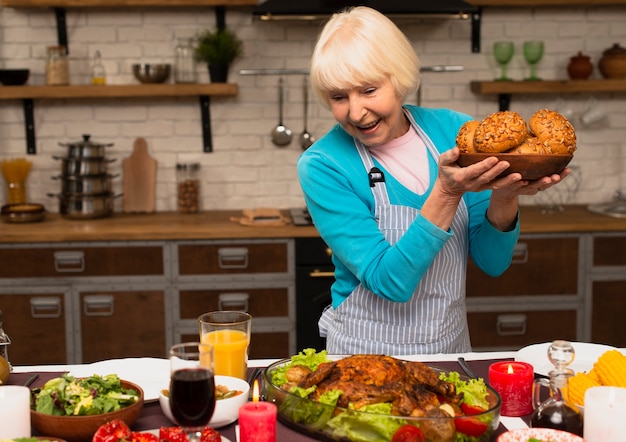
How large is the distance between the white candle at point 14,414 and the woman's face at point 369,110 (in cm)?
103

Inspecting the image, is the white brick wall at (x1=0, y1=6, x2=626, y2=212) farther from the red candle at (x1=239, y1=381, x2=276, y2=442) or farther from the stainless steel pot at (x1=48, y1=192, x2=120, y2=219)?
the red candle at (x1=239, y1=381, x2=276, y2=442)

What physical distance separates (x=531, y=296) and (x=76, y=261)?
2.10 metres

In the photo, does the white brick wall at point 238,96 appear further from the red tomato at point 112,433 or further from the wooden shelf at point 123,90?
the red tomato at point 112,433

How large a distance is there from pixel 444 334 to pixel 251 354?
1831 millimetres

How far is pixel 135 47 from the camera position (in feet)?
14.5

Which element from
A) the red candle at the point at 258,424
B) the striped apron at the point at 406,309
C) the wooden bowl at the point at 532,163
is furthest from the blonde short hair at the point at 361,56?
the red candle at the point at 258,424

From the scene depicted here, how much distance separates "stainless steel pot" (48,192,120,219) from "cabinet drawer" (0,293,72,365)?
1.56 feet

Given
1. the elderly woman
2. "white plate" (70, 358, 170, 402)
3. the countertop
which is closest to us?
"white plate" (70, 358, 170, 402)

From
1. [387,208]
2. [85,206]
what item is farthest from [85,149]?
[387,208]

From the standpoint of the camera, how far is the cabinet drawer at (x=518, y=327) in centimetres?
396

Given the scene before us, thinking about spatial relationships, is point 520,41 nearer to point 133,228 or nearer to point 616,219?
point 616,219

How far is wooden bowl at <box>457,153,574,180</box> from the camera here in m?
1.75

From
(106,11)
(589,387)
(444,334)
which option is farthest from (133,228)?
(589,387)

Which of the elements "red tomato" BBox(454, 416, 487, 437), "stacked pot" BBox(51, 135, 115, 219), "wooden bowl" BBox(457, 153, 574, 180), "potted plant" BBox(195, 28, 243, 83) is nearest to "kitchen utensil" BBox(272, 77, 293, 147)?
"potted plant" BBox(195, 28, 243, 83)
